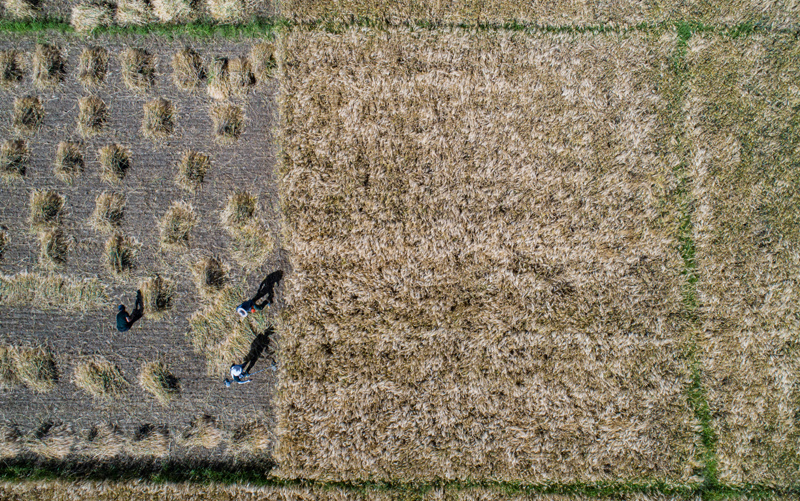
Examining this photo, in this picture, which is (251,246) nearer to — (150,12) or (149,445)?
(149,445)

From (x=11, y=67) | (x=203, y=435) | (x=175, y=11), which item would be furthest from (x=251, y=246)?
(x=11, y=67)

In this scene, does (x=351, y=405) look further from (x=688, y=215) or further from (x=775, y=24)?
(x=775, y=24)

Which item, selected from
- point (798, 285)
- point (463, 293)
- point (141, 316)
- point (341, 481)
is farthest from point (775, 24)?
point (141, 316)

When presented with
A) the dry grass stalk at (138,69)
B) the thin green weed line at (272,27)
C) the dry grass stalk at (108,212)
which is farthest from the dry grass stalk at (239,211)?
the thin green weed line at (272,27)

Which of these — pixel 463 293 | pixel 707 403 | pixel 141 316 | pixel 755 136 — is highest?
pixel 755 136

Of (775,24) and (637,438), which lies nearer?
(637,438)

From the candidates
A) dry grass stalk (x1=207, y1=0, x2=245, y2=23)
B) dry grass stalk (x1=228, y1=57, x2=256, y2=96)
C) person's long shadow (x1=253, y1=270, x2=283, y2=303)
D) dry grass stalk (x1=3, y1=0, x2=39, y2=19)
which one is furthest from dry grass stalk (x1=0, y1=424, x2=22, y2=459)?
dry grass stalk (x1=207, y1=0, x2=245, y2=23)
